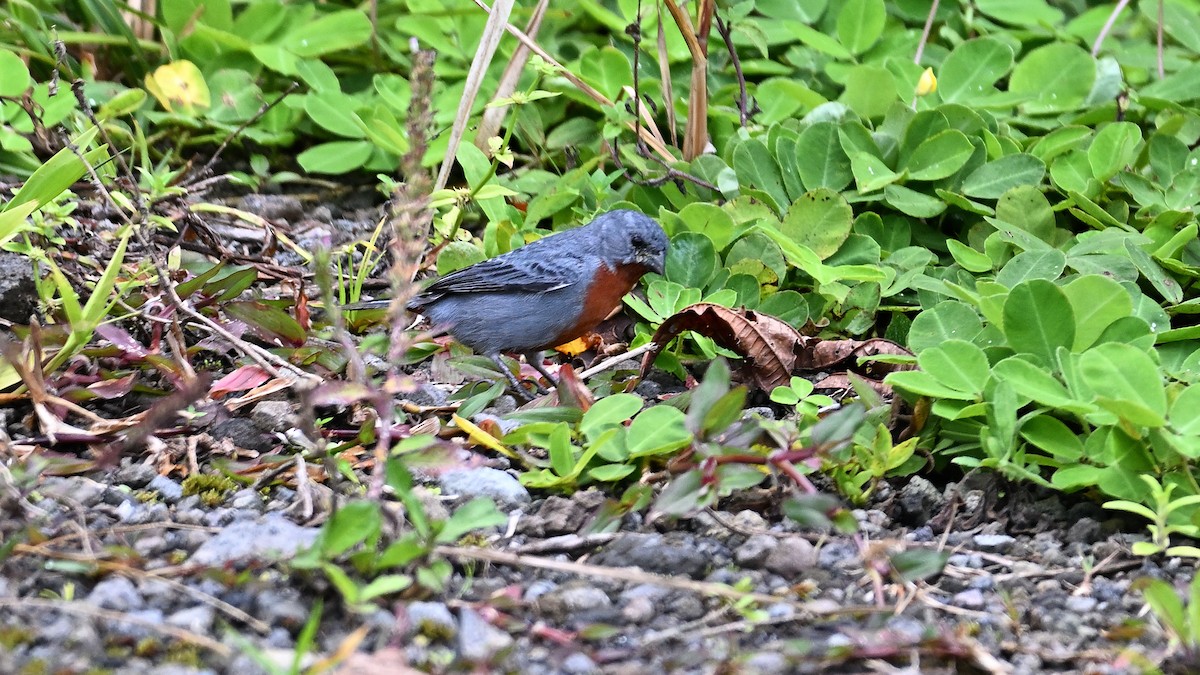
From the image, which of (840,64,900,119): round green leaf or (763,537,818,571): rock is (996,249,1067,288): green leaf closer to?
(840,64,900,119): round green leaf

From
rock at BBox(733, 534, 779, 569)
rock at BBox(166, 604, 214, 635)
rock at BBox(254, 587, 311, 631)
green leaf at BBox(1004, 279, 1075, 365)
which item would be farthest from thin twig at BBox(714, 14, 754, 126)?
rock at BBox(166, 604, 214, 635)

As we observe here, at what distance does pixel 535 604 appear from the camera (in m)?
2.61

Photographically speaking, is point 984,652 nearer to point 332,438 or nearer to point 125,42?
point 332,438

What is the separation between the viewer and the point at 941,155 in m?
4.58

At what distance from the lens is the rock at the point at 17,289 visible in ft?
13.4

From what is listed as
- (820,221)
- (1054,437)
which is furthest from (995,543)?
(820,221)

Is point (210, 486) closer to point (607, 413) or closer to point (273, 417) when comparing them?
point (273, 417)

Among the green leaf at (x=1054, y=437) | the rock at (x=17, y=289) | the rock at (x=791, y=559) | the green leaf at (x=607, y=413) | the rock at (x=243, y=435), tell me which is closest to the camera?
the rock at (x=791, y=559)

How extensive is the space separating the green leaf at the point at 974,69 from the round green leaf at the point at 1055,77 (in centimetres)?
10

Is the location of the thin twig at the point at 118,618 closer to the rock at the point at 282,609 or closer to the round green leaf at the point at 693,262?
the rock at the point at 282,609

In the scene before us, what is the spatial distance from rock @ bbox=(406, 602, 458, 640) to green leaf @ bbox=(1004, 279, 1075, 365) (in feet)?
6.11

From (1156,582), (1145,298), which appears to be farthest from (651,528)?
(1145,298)

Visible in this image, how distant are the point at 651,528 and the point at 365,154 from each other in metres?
3.07

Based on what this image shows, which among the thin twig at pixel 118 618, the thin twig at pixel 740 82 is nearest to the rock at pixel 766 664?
the thin twig at pixel 118 618
